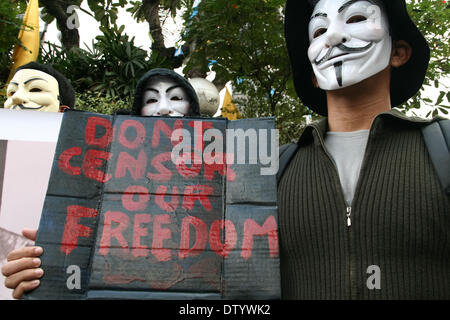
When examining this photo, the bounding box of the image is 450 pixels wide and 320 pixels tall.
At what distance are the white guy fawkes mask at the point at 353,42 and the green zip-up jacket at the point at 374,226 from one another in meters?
0.30

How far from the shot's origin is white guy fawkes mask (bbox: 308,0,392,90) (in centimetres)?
207

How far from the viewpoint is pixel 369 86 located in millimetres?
2109

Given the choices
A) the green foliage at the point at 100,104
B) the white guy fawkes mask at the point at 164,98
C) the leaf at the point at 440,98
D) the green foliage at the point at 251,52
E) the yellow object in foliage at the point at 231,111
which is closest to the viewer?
the white guy fawkes mask at the point at 164,98

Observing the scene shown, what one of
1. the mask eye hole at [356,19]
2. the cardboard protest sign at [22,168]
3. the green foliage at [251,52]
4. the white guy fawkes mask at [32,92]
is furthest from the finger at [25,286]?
the green foliage at [251,52]

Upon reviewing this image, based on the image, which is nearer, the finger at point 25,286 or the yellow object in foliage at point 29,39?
the finger at point 25,286

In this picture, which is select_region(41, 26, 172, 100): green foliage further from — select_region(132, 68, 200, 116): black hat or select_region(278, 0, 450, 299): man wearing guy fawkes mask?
select_region(278, 0, 450, 299): man wearing guy fawkes mask

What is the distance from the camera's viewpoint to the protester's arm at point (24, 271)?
1683 mm

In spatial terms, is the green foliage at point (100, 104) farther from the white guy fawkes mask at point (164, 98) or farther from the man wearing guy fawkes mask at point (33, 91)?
the white guy fawkes mask at point (164, 98)

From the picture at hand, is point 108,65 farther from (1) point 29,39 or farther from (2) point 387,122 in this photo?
(2) point 387,122

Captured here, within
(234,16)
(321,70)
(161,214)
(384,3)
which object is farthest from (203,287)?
(234,16)

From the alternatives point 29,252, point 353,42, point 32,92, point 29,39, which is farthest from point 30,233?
point 29,39

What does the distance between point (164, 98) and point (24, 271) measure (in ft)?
4.00

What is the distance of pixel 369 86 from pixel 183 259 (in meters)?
1.18
